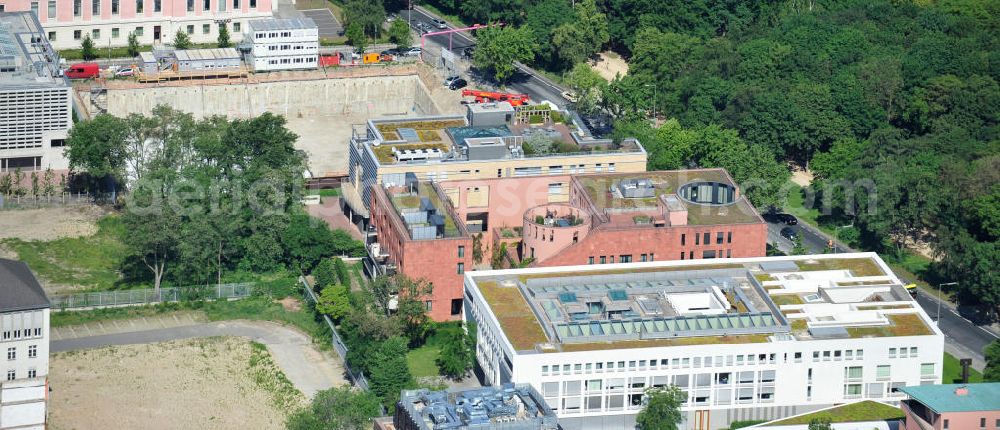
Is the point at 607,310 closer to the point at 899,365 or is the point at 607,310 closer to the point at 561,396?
the point at 561,396

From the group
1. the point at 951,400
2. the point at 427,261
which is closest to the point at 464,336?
the point at 427,261

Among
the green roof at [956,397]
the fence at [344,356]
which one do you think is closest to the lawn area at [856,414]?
the green roof at [956,397]

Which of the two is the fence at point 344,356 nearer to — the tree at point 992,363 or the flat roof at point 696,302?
the flat roof at point 696,302

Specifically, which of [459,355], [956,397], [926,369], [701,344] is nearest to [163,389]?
[459,355]

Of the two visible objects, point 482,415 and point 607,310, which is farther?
point 607,310

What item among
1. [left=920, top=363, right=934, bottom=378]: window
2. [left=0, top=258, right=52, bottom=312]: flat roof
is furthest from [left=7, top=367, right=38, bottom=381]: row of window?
[left=920, top=363, right=934, bottom=378]: window

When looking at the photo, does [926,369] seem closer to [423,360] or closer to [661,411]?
[661,411]

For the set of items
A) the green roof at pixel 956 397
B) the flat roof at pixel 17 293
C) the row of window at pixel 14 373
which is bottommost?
the row of window at pixel 14 373
